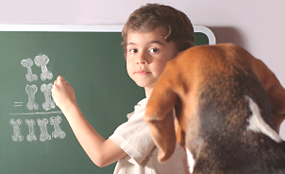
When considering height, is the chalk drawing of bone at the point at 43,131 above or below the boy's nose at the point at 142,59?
below

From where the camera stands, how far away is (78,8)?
1.74 meters

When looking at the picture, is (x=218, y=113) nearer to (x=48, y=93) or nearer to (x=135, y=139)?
(x=135, y=139)

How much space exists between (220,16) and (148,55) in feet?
3.33

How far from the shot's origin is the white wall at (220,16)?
1.73 m

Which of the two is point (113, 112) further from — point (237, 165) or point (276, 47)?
point (237, 165)

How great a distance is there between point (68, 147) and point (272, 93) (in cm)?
130

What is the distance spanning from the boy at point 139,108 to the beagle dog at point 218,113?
16.8 inches

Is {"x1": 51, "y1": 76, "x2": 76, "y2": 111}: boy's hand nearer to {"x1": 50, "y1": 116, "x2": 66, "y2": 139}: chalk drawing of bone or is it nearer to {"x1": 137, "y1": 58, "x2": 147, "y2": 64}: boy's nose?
{"x1": 137, "y1": 58, "x2": 147, "y2": 64}: boy's nose

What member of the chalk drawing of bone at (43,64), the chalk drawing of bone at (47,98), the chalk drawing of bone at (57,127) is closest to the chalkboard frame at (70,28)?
the chalk drawing of bone at (43,64)

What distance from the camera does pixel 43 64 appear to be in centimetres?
167

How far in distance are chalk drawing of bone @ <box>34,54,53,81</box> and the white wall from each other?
0.18 m

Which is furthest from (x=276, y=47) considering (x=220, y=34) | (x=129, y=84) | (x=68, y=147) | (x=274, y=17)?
(x=68, y=147)

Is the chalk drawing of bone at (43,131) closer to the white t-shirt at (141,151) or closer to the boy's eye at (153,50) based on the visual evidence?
the white t-shirt at (141,151)

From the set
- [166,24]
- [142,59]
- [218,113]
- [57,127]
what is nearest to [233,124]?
[218,113]
